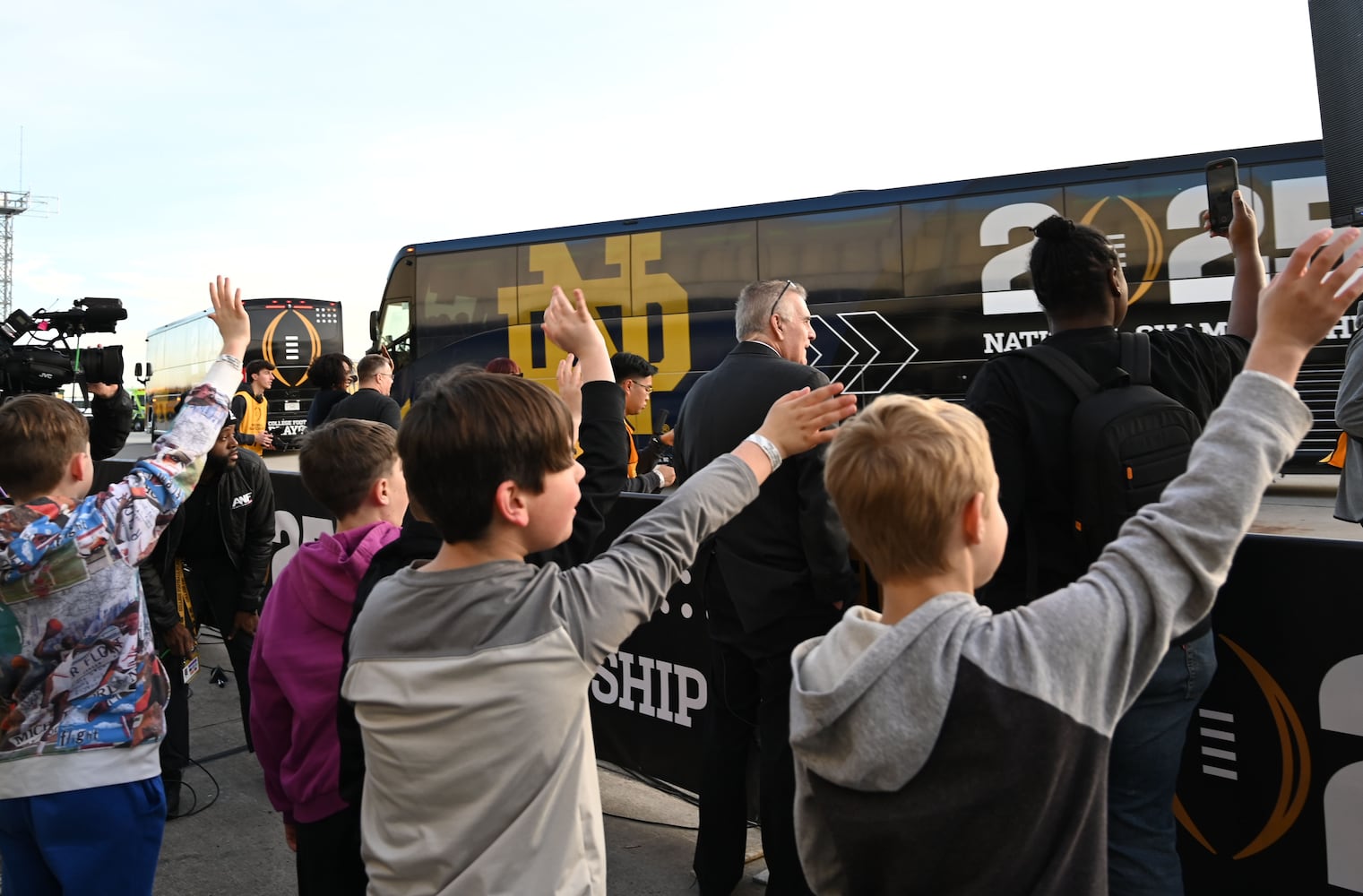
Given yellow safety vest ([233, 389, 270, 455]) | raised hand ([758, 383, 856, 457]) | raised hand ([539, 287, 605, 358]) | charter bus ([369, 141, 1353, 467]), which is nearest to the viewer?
raised hand ([758, 383, 856, 457])

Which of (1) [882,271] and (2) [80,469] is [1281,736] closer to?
(2) [80,469]

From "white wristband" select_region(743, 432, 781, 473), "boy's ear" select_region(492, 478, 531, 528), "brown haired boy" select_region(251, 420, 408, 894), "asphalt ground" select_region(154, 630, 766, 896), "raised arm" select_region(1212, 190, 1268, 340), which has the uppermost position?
"raised arm" select_region(1212, 190, 1268, 340)

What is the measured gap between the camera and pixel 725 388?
3.23m

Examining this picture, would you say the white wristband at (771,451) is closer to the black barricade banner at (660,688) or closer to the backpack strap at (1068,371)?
the backpack strap at (1068,371)

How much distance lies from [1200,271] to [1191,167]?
118cm

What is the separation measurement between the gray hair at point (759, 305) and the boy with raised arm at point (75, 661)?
1.74m

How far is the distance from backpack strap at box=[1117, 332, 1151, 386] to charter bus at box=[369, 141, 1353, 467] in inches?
351

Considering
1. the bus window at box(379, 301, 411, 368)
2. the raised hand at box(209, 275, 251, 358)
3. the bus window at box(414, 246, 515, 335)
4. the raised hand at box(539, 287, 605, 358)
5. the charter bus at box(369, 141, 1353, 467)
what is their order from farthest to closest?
1. the bus window at box(379, 301, 411, 368)
2. the bus window at box(414, 246, 515, 335)
3. the charter bus at box(369, 141, 1353, 467)
4. the raised hand at box(209, 275, 251, 358)
5. the raised hand at box(539, 287, 605, 358)

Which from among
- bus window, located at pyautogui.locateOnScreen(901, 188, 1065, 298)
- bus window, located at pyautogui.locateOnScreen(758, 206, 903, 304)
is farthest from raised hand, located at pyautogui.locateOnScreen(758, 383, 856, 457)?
bus window, located at pyautogui.locateOnScreen(758, 206, 903, 304)

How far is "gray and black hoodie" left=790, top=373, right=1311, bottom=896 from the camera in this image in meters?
1.21

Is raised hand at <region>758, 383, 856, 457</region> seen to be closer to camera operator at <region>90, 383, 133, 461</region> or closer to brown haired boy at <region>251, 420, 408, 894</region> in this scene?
brown haired boy at <region>251, 420, 408, 894</region>

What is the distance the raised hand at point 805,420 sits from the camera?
5.69 feet

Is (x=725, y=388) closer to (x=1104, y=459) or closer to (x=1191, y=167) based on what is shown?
(x=1104, y=459)

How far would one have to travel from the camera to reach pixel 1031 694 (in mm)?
1194
